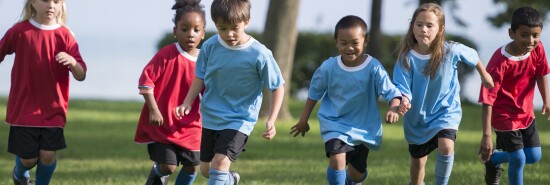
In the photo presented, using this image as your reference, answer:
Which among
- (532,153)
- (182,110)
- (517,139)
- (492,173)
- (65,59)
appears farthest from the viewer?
(492,173)

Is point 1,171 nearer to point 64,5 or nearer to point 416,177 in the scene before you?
point 64,5

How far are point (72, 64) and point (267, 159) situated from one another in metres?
7.26

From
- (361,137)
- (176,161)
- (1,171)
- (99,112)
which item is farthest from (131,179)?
(99,112)

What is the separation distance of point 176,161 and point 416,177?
73.4 inches

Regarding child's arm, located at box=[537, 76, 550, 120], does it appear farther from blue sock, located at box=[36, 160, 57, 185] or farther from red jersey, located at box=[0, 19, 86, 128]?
blue sock, located at box=[36, 160, 57, 185]

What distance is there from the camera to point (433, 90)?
895 cm

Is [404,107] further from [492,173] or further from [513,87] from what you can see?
[492,173]

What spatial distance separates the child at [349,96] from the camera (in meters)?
8.56

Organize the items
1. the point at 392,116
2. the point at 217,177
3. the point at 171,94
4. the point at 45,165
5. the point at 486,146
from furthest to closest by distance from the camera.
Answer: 1. the point at 486,146
2. the point at 45,165
3. the point at 171,94
4. the point at 217,177
5. the point at 392,116

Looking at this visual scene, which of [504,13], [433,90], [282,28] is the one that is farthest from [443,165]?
[504,13]

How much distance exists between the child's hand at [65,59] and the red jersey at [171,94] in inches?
22.8

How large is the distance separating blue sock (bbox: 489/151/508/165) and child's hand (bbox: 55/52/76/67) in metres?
3.78

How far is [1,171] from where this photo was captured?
1366 cm

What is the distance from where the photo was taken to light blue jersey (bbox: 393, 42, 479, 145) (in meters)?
8.90
